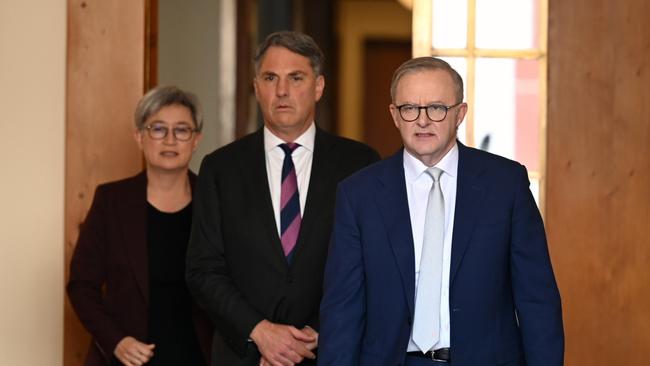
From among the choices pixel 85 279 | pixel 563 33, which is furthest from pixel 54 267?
pixel 563 33

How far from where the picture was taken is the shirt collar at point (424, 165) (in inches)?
120

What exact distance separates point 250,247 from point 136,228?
1.67 ft

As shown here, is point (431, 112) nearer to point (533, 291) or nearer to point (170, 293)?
point (533, 291)

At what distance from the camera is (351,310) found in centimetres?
299

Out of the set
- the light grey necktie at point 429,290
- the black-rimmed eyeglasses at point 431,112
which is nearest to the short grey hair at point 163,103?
the black-rimmed eyeglasses at point 431,112

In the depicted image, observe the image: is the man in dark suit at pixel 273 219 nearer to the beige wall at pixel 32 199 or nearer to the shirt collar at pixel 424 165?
the shirt collar at pixel 424 165

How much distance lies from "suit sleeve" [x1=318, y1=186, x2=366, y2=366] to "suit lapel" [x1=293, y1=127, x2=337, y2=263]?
50 centimetres

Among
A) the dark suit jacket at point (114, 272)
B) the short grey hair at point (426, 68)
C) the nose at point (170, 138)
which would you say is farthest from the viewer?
the nose at point (170, 138)

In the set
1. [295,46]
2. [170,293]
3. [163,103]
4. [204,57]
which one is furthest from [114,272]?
[204,57]

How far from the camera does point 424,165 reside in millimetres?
3061

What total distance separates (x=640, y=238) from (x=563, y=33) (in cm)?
79

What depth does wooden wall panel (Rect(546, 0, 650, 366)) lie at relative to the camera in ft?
14.0

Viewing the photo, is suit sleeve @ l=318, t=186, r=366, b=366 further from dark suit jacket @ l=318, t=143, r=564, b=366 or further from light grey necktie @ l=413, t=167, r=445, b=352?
light grey necktie @ l=413, t=167, r=445, b=352

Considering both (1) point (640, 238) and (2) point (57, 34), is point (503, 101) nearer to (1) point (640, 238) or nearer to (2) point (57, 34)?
(1) point (640, 238)
